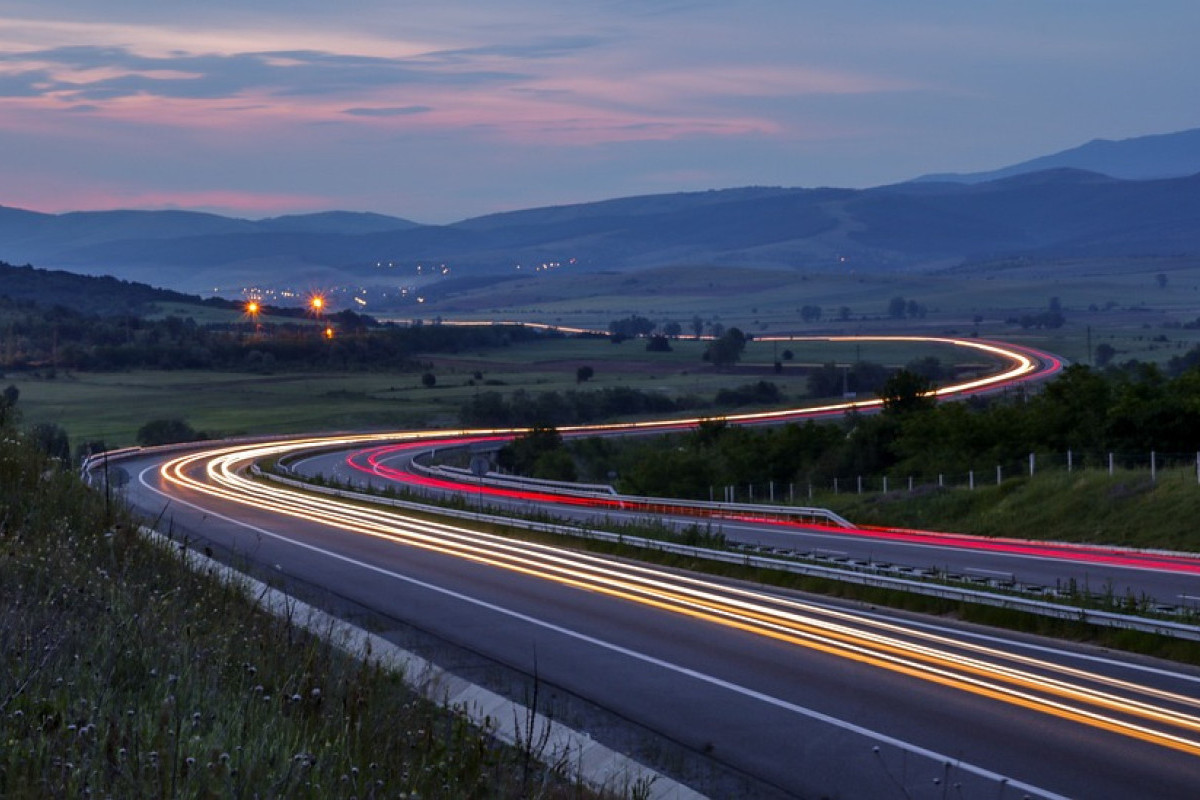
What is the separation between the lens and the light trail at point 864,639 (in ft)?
41.6

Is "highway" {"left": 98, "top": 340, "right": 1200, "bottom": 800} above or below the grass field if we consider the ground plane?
above

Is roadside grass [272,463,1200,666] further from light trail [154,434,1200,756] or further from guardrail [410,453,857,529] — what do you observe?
guardrail [410,453,857,529]

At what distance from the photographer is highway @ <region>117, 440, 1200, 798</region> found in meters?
10.8

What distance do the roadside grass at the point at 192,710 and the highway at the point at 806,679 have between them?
223 centimetres

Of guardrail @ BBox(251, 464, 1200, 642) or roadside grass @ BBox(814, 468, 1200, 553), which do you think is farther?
roadside grass @ BBox(814, 468, 1200, 553)

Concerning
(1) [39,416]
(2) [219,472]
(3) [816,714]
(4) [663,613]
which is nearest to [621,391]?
(1) [39,416]

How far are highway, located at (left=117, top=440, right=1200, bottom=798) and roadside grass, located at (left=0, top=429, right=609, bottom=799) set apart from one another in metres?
2.23

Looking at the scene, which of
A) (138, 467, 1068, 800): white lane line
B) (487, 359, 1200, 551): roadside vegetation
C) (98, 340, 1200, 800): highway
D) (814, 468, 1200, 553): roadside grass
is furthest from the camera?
(487, 359, 1200, 551): roadside vegetation

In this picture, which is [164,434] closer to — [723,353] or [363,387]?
[363,387]

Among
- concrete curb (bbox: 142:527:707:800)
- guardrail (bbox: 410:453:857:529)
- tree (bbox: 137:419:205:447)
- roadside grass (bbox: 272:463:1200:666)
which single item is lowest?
tree (bbox: 137:419:205:447)

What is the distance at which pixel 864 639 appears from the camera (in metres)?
17.0

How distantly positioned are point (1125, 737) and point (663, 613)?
27.0 ft

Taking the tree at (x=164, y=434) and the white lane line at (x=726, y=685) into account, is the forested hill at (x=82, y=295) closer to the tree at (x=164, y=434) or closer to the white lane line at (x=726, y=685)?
the tree at (x=164, y=434)

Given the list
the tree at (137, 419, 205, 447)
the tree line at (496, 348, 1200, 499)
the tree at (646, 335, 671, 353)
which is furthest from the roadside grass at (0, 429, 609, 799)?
the tree at (646, 335, 671, 353)
